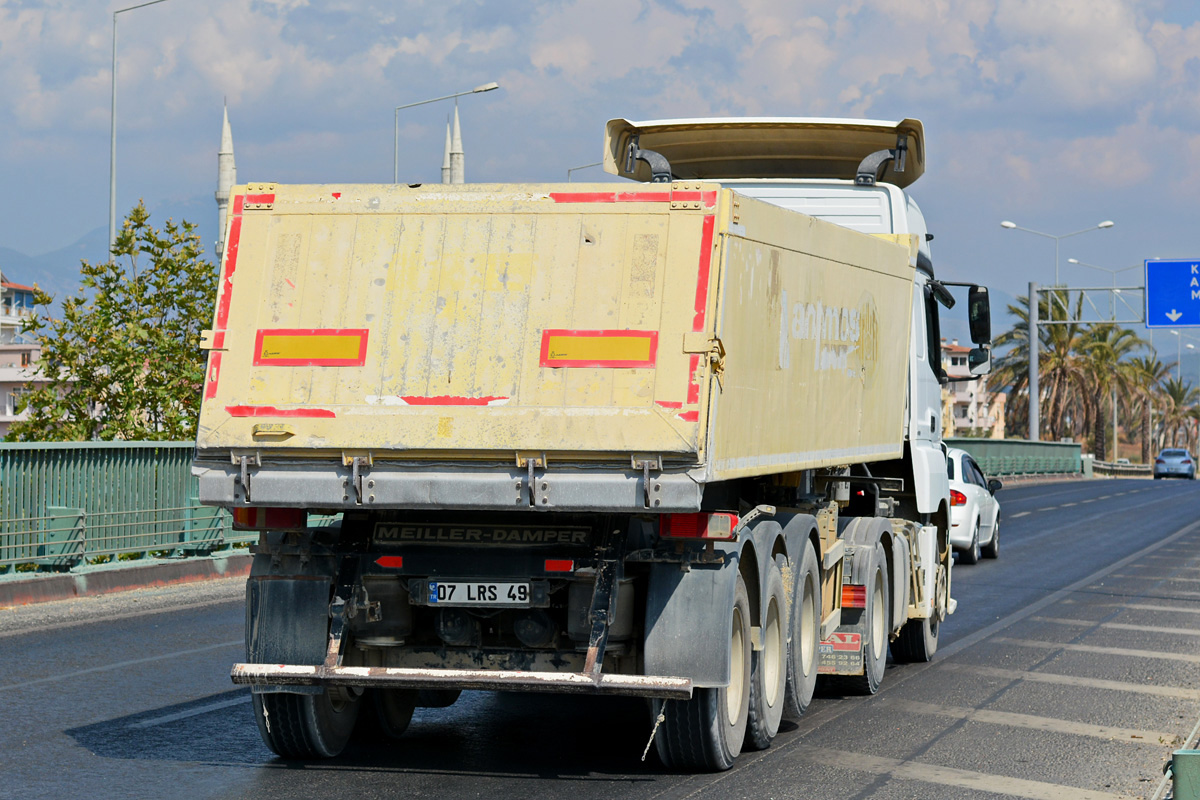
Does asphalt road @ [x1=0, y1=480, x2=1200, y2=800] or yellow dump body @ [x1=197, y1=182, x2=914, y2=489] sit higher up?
yellow dump body @ [x1=197, y1=182, x2=914, y2=489]

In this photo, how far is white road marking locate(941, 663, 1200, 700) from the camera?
10266 millimetres

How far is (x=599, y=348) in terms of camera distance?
6.83 m

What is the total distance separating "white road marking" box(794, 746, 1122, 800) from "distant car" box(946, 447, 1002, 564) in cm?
1280

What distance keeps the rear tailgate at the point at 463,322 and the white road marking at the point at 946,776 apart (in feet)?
6.84

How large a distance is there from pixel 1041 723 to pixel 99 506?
10822mm

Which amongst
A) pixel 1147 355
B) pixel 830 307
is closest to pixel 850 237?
pixel 830 307

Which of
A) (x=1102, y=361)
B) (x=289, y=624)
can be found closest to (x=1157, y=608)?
(x=289, y=624)

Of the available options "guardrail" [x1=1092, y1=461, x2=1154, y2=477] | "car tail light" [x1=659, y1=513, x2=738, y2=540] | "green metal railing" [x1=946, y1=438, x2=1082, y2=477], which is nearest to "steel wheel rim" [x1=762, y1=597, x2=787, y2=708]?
"car tail light" [x1=659, y1=513, x2=738, y2=540]

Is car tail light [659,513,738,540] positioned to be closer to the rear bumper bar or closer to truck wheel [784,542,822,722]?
the rear bumper bar

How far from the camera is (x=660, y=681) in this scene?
6.80 metres

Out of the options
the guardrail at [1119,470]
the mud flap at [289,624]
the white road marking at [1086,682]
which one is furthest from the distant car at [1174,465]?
the mud flap at [289,624]

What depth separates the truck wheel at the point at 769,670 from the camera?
25.4 ft

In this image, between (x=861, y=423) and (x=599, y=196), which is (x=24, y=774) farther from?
(x=861, y=423)

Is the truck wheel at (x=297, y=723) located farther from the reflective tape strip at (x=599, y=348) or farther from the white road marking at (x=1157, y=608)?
the white road marking at (x=1157, y=608)
